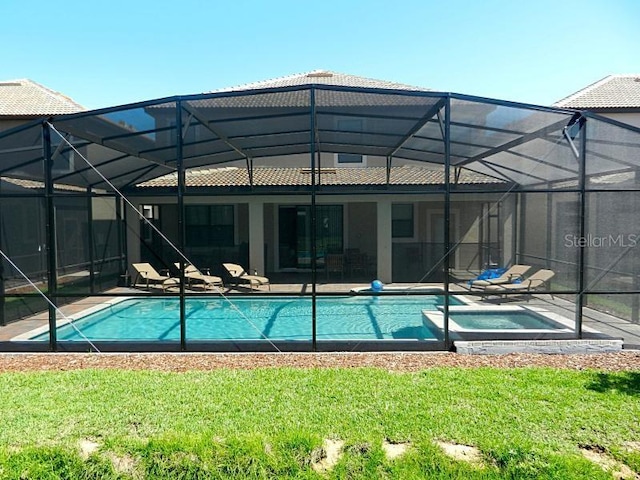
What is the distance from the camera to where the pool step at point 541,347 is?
629 centimetres

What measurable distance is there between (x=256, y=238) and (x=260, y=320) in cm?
483

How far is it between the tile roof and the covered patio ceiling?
3.21m

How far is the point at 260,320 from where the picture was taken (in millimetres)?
8938

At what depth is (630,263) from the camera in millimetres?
6672

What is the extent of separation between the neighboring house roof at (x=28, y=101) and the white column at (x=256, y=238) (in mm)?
15425

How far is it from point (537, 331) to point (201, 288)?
8.63 m

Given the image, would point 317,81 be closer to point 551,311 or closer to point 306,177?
point 306,177

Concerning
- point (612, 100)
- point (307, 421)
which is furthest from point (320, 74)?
point (307, 421)

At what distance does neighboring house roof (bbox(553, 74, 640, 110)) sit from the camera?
66.9 feet

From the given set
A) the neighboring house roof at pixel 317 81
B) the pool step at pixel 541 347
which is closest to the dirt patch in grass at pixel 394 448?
the pool step at pixel 541 347

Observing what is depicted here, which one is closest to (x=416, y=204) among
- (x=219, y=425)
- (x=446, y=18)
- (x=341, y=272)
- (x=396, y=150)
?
(x=341, y=272)

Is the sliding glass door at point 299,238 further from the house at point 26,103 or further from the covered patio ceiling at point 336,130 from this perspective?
the house at point 26,103

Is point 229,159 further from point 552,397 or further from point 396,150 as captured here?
point 552,397

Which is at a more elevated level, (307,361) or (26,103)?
(26,103)
